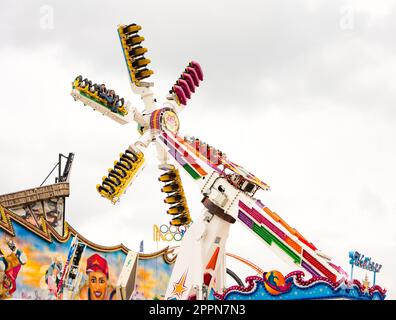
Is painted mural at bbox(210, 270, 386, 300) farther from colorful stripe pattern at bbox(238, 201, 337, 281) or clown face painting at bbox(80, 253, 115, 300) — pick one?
clown face painting at bbox(80, 253, 115, 300)

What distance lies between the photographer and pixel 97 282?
117 feet

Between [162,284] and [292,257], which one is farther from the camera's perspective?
[162,284]

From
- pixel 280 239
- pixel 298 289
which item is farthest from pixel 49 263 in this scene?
pixel 298 289

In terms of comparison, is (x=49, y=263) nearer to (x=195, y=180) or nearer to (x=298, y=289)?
(x=195, y=180)

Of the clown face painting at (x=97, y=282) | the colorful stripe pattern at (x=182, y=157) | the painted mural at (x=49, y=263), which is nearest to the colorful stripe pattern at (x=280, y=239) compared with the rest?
the colorful stripe pattern at (x=182, y=157)

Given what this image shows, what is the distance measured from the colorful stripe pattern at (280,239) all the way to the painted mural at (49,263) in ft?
27.2

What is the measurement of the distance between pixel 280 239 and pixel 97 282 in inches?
510

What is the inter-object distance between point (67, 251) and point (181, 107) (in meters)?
8.60

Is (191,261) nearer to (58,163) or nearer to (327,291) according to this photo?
(327,291)

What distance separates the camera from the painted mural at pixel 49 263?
3168 centimetres

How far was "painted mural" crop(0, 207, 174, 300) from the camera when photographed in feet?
104
